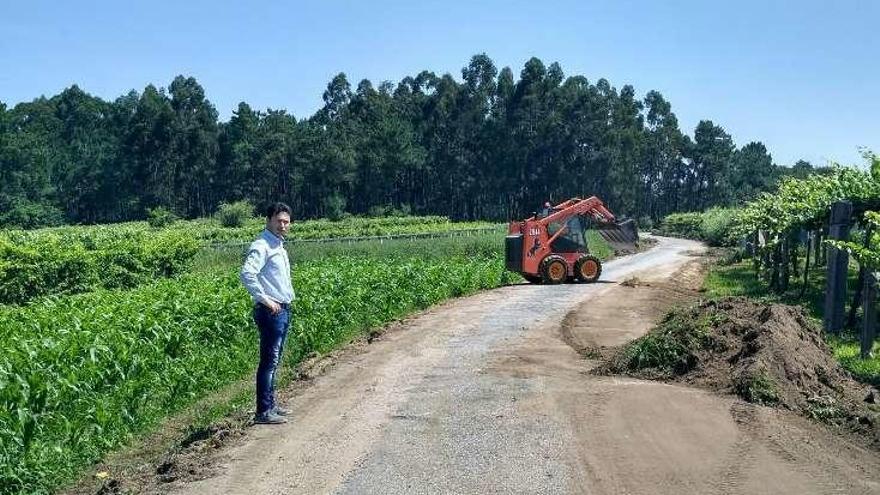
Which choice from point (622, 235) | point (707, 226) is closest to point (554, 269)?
point (622, 235)

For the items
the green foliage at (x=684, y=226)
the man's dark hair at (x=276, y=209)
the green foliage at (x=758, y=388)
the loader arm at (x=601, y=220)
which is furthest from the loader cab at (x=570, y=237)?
the green foliage at (x=684, y=226)

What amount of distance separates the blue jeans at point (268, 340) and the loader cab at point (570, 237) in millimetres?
16381

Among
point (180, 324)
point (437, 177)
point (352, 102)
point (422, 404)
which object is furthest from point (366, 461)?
point (352, 102)

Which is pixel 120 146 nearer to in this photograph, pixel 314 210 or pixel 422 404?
pixel 314 210

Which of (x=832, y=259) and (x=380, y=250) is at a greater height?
(x=832, y=259)

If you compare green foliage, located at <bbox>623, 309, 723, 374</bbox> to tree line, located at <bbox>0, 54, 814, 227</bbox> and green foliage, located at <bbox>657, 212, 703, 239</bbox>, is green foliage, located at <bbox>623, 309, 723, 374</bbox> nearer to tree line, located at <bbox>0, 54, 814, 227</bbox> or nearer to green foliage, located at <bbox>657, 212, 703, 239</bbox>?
green foliage, located at <bbox>657, 212, 703, 239</bbox>

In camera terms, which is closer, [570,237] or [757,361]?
[757,361]

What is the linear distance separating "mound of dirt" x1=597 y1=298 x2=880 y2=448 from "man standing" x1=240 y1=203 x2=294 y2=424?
15.0ft

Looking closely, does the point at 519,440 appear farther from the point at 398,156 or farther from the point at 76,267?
the point at 398,156

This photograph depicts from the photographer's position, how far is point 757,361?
9.46m

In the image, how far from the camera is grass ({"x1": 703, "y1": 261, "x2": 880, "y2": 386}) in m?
11.8

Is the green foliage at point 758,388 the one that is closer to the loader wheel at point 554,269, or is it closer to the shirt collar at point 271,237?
the shirt collar at point 271,237

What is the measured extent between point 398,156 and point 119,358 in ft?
271

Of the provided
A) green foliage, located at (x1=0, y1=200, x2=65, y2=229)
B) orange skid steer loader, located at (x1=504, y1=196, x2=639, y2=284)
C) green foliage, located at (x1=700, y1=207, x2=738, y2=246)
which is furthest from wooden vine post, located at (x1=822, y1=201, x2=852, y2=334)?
green foliage, located at (x1=0, y1=200, x2=65, y2=229)
